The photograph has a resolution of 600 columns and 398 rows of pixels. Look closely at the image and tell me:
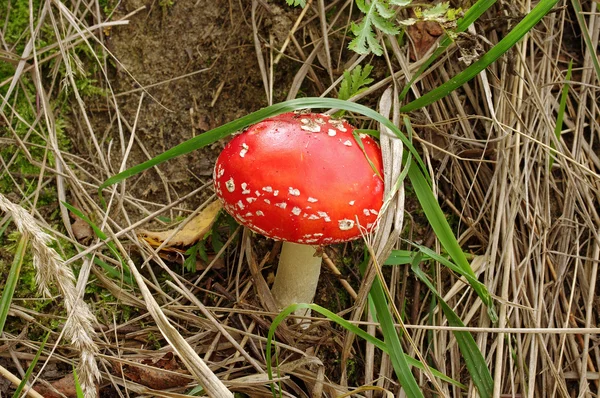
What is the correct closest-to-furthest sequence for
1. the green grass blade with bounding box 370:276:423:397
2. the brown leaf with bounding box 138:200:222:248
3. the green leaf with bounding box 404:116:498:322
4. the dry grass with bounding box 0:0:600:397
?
the green grass blade with bounding box 370:276:423:397 < the green leaf with bounding box 404:116:498:322 < the dry grass with bounding box 0:0:600:397 < the brown leaf with bounding box 138:200:222:248

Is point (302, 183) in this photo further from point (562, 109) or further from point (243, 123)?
point (562, 109)

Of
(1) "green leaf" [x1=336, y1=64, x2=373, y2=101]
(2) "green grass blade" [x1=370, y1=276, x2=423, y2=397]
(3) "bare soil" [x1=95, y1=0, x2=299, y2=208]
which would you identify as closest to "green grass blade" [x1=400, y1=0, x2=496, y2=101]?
(1) "green leaf" [x1=336, y1=64, x2=373, y2=101]

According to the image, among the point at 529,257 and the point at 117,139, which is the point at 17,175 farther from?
the point at 529,257

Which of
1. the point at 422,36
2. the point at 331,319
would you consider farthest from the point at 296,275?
the point at 422,36

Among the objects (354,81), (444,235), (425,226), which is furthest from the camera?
(425,226)

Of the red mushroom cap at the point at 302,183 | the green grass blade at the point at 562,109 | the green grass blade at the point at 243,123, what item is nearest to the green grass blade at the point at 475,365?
the red mushroom cap at the point at 302,183

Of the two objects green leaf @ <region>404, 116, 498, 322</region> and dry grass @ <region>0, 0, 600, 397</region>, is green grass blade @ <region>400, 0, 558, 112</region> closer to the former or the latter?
dry grass @ <region>0, 0, 600, 397</region>
